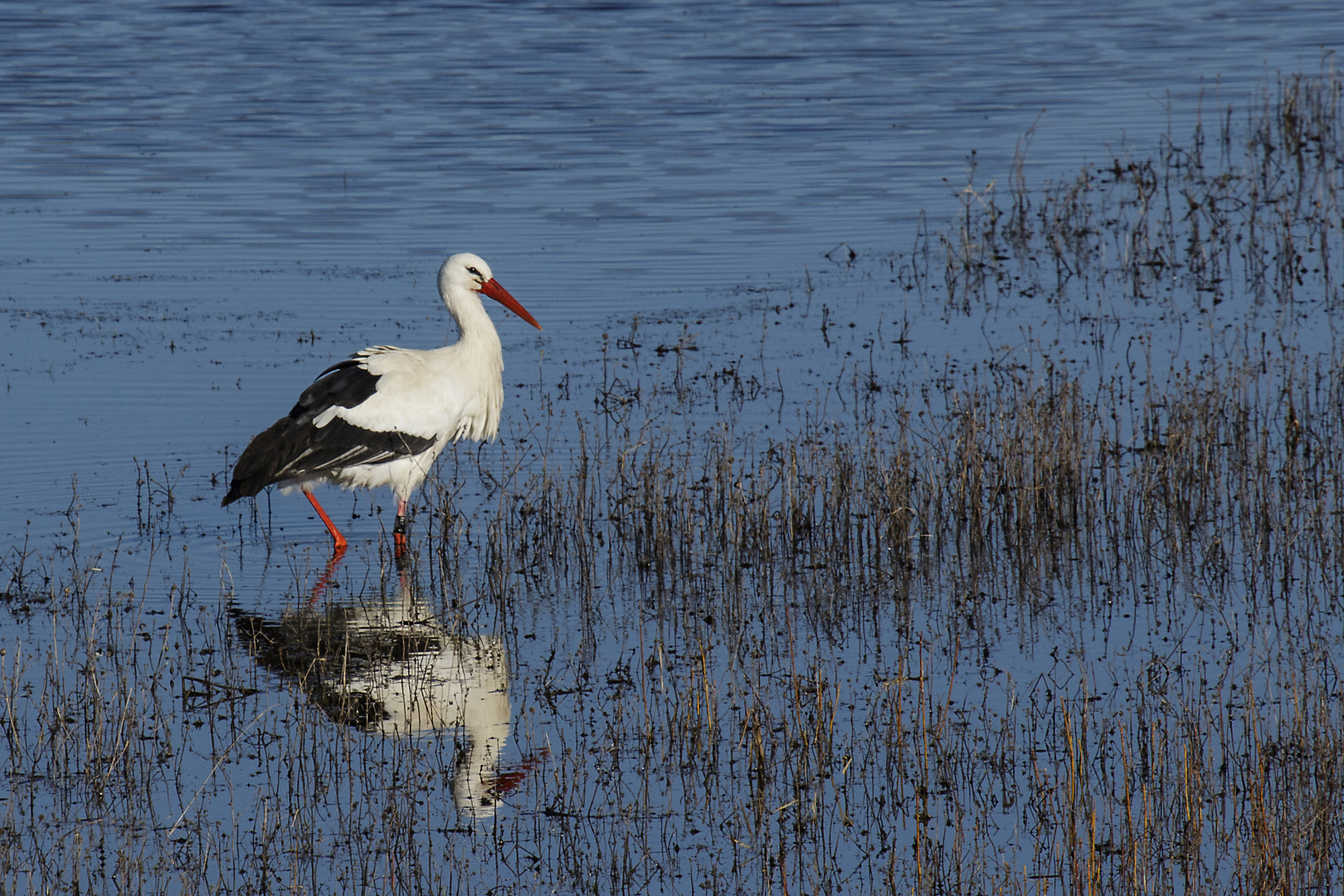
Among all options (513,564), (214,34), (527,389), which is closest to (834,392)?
(527,389)

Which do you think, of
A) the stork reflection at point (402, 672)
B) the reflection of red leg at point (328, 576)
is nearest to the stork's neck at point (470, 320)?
the reflection of red leg at point (328, 576)

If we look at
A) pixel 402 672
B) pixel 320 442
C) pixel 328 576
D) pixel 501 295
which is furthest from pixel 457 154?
pixel 402 672

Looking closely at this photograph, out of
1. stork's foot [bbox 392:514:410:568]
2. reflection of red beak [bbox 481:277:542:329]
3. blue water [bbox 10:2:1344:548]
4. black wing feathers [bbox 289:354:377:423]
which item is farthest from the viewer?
blue water [bbox 10:2:1344:548]

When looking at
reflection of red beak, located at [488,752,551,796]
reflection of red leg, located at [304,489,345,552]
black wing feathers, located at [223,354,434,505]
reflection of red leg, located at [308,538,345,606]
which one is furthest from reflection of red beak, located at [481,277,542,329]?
reflection of red beak, located at [488,752,551,796]

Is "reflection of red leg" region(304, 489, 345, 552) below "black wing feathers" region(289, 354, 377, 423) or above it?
below

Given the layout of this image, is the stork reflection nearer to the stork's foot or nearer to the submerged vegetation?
the submerged vegetation

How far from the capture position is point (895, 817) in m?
5.91

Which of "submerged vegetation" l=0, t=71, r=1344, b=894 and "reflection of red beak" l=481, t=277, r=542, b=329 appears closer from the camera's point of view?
"submerged vegetation" l=0, t=71, r=1344, b=894

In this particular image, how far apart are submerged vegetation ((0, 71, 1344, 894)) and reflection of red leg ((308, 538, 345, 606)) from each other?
81mm

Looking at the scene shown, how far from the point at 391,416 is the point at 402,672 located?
2565 millimetres

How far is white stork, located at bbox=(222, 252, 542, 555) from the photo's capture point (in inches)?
374

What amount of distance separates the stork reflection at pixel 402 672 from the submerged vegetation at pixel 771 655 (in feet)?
0.08

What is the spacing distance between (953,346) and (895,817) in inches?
281

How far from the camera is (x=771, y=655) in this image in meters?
7.48
